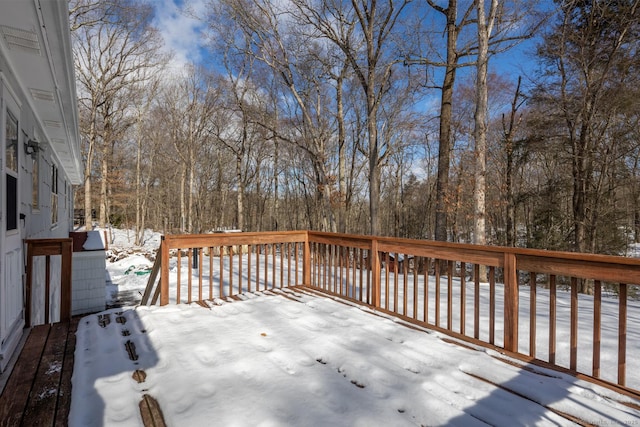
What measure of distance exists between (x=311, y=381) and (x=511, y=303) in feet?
5.50

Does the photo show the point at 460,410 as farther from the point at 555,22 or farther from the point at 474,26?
the point at 555,22

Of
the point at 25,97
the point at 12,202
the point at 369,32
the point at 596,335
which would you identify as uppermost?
the point at 369,32

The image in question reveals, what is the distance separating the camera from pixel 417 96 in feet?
40.1

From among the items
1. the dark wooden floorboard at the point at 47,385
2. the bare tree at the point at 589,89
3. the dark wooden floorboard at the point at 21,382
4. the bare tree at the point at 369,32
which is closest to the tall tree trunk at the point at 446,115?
the bare tree at the point at 369,32

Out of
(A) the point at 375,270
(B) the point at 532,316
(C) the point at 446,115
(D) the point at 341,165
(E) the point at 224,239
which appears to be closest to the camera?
(B) the point at 532,316

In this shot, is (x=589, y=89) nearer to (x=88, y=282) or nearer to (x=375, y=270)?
(x=375, y=270)

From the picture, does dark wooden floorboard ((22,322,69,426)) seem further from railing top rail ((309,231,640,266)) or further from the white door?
railing top rail ((309,231,640,266))

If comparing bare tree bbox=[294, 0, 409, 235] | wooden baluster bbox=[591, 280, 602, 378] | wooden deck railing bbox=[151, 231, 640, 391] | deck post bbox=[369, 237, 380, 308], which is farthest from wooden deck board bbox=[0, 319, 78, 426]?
bare tree bbox=[294, 0, 409, 235]

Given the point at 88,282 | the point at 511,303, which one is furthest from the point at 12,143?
the point at 511,303

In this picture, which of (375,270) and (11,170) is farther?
(375,270)

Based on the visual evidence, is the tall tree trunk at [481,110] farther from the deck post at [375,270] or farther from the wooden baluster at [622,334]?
the wooden baluster at [622,334]

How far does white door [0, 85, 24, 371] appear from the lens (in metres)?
2.41

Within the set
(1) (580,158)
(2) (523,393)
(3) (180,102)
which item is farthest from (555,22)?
(3) (180,102)

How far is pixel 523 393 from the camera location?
2.00 meters
